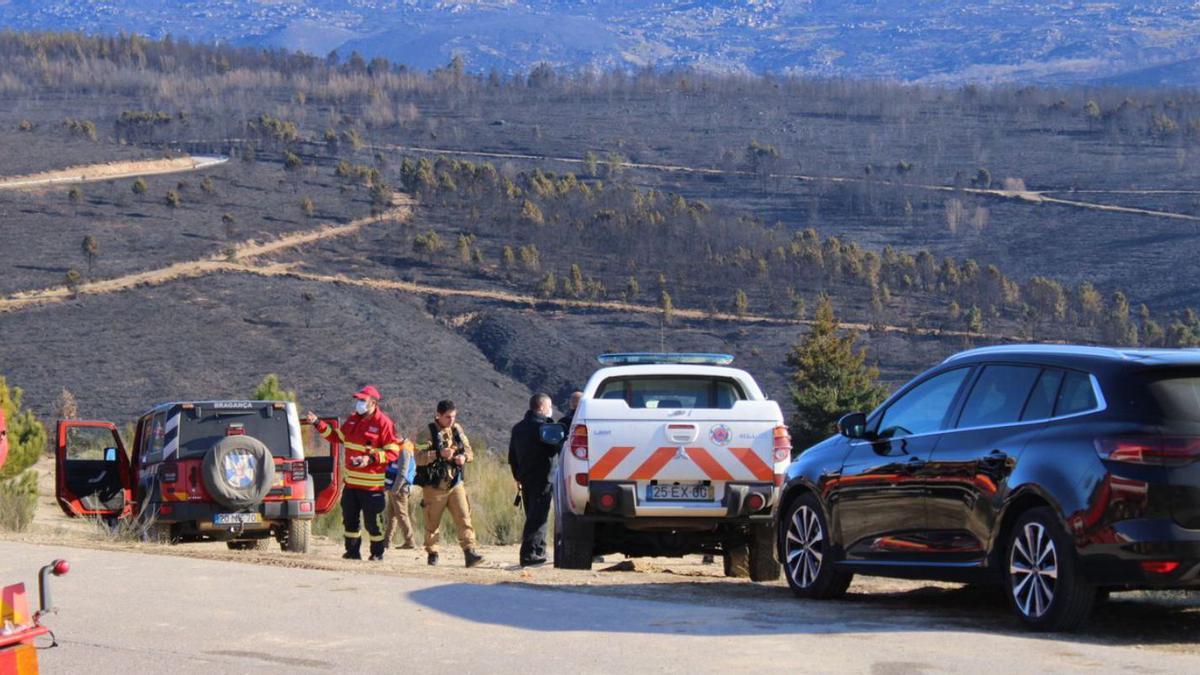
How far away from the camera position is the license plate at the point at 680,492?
45.5 ft

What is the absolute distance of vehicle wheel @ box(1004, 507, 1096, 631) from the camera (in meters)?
9.77

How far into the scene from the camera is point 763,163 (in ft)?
352

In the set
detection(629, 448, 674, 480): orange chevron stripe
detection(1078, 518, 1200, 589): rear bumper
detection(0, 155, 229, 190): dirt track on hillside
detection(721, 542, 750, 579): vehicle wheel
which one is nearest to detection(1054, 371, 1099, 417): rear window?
detection(1078, 518, 1200, 589): rear bumper

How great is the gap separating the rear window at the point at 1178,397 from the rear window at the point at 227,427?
10806 millimetres

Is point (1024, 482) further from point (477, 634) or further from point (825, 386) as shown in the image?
point (825, 386)

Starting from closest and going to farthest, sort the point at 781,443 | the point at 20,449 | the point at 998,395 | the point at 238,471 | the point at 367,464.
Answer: the point at 998,395 → the point at 781,443 → the point at 367,464 → the point at 238,471 → the point at 20,449

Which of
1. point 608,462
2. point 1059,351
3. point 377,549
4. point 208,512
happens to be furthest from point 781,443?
point 208,512

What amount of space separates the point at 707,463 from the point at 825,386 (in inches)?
1289

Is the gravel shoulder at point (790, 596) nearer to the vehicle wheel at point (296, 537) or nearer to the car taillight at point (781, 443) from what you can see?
the car taillight at point (781, 443)

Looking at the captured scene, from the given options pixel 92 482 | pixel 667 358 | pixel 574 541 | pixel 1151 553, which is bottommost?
pixel 574 541

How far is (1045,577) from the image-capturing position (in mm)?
10031

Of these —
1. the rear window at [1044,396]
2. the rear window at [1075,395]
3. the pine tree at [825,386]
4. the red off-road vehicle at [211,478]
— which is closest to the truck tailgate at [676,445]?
the rear window at [1044,396]

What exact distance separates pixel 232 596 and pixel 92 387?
43.2 m

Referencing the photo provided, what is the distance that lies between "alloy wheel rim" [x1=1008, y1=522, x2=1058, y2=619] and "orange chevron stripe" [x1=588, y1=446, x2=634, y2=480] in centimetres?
408
